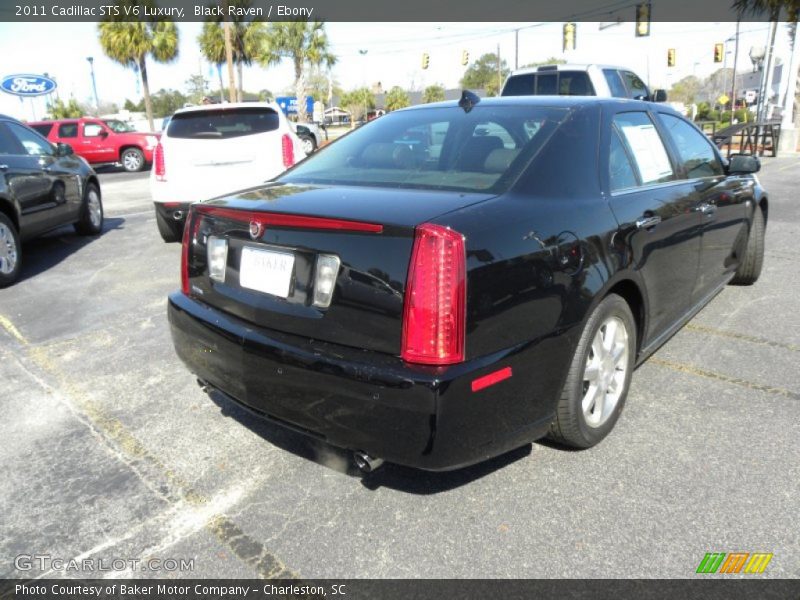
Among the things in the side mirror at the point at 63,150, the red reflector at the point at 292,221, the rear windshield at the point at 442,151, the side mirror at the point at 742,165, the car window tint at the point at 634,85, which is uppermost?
the car window tint at the point at 634,85

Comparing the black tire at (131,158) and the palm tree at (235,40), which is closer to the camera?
the black tire at (131,158)

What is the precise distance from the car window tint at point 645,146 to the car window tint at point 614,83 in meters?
7.91

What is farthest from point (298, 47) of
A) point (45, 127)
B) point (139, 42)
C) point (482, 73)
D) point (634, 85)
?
point (482, 73)

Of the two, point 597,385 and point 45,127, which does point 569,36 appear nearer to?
point 45,127

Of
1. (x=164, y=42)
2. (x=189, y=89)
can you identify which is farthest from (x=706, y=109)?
(x=189, y=89)

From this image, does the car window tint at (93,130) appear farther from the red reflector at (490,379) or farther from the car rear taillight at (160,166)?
the red reflector at (490,379)

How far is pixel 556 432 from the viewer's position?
2.73m

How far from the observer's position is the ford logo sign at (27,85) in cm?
2689

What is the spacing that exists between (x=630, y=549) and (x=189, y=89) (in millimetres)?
109099

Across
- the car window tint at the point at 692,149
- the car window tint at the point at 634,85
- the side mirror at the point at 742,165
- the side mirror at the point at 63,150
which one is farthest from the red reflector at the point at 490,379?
the car window tint at the point at 634,85

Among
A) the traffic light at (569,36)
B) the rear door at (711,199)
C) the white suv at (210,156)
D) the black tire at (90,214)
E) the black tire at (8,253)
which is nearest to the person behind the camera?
the rear door at (711,199)

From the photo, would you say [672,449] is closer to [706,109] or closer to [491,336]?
[491,336]

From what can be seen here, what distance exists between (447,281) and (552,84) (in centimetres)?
991

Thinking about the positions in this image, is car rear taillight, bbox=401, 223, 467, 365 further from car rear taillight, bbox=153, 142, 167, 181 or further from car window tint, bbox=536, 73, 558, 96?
car window tint, bbox=536, 73, 558, 96
